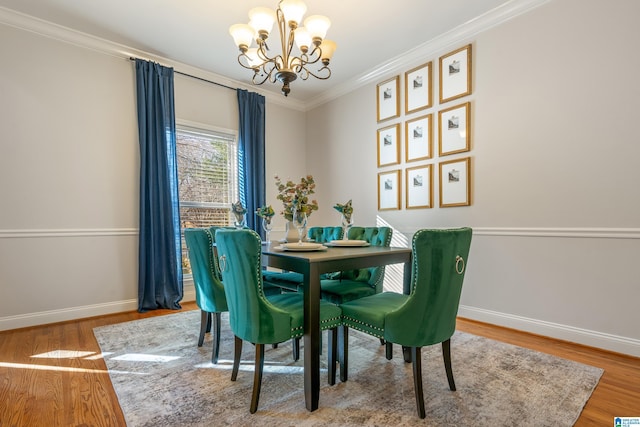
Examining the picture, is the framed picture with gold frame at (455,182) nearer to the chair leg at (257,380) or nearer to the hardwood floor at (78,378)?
the hardwood floor at (78,378)

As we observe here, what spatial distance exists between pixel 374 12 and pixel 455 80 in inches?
41.2

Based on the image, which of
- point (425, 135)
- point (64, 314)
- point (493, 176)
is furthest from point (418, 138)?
point (64, 314)

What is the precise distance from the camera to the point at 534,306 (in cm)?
273

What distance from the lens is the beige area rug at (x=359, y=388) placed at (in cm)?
156

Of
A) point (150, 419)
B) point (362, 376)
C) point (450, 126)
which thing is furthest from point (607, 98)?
point (150, 419)

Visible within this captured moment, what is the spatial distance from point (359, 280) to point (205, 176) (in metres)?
2.62

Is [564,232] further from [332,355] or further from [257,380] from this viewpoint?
[257,380]

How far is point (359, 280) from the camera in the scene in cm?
259

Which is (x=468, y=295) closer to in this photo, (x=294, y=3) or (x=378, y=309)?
(x=378, y=309)

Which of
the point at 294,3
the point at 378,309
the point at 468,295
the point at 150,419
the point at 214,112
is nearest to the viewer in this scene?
the point at 150,419

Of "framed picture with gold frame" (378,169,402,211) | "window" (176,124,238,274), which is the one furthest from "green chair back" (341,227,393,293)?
"window" (176,124,238,274)

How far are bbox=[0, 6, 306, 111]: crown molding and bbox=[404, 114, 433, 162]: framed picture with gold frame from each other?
240 cm

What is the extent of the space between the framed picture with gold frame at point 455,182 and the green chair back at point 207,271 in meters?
2.34

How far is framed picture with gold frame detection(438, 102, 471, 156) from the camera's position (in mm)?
3135
